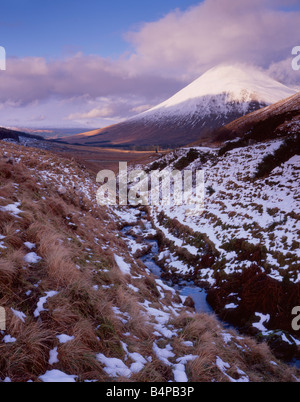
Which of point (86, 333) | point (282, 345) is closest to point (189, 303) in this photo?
point (282, 345)

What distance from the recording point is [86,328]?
3135mm

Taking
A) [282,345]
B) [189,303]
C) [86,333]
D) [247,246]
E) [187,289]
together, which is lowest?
[187,289]

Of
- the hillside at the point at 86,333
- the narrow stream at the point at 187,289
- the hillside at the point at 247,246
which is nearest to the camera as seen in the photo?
the hillside at the point at 86,333

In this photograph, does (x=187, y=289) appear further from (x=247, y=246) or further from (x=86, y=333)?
(x=86, y=333)

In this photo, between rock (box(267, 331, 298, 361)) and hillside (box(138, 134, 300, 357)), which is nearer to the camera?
rock (box(267, 331, 298, 361))

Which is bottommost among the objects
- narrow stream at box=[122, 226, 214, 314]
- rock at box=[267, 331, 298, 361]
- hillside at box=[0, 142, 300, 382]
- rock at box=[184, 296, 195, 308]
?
narrow stream at box=[122, 226, 214, 314]

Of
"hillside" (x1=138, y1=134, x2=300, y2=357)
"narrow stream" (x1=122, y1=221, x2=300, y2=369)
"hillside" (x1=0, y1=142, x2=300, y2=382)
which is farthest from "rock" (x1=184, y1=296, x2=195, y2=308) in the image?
"hillside" (x1=0, y1=142, x2=300, y2=382)

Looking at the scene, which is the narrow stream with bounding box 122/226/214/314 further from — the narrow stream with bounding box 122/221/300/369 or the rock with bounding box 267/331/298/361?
the rock with bounding box 267/331/298/361

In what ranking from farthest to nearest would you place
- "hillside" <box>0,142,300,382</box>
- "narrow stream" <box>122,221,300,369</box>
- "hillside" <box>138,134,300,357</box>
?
1. "narrow stream" <box>122,221,300,369</box>
2. "hillside" <box>138,134,300,357</box>
3. "hillside" <box>0,142,300,382</box>

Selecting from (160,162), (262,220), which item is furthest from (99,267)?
(160,162)

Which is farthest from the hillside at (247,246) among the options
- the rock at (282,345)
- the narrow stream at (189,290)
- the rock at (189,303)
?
the rock at (189,303)

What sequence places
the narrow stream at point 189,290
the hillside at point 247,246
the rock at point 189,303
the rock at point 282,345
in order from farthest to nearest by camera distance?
1. the narrow stream at point 189,290
2. the rock at point 189,303
3. the hillside at point 247,246
4. the rock at point 282,345

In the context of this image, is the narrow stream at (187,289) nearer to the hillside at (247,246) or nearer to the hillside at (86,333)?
the hillside at (247,246)
